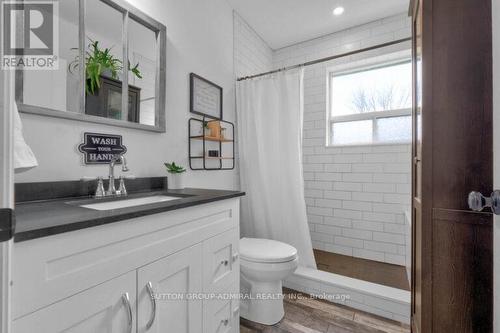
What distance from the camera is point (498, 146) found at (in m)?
0.78

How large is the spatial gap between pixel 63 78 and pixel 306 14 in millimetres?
2156

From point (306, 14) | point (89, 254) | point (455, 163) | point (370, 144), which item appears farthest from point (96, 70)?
point (370, 144)

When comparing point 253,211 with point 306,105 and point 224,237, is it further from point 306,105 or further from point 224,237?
point 306,105

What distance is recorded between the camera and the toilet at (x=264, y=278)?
61.7 inches

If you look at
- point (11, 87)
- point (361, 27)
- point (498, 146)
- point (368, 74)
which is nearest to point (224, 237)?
point (11, 87)

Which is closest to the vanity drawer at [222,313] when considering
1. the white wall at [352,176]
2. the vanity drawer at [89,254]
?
the vanity drawer at [89,254]

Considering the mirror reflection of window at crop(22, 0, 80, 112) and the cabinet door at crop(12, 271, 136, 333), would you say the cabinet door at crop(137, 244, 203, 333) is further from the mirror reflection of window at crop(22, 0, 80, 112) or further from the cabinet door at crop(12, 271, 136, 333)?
the mirror reflection of window at crop(22, 0, 80, 112)

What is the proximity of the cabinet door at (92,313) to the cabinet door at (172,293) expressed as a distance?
5 cm

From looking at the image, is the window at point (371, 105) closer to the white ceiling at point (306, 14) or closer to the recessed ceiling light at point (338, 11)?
the white ceiling at point (306, 14)

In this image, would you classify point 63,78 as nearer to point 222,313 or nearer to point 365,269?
point 222,313

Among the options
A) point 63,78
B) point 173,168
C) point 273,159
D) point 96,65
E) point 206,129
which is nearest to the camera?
point 63,78

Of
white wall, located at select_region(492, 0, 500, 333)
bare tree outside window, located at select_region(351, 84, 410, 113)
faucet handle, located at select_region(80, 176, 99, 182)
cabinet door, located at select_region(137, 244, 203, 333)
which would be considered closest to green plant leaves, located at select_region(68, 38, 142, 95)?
faucet handle, located at select_region(80, 176, 99, 182)

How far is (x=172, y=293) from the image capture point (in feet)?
3.18

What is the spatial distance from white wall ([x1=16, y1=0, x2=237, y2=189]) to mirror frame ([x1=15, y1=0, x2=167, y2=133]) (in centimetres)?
4
